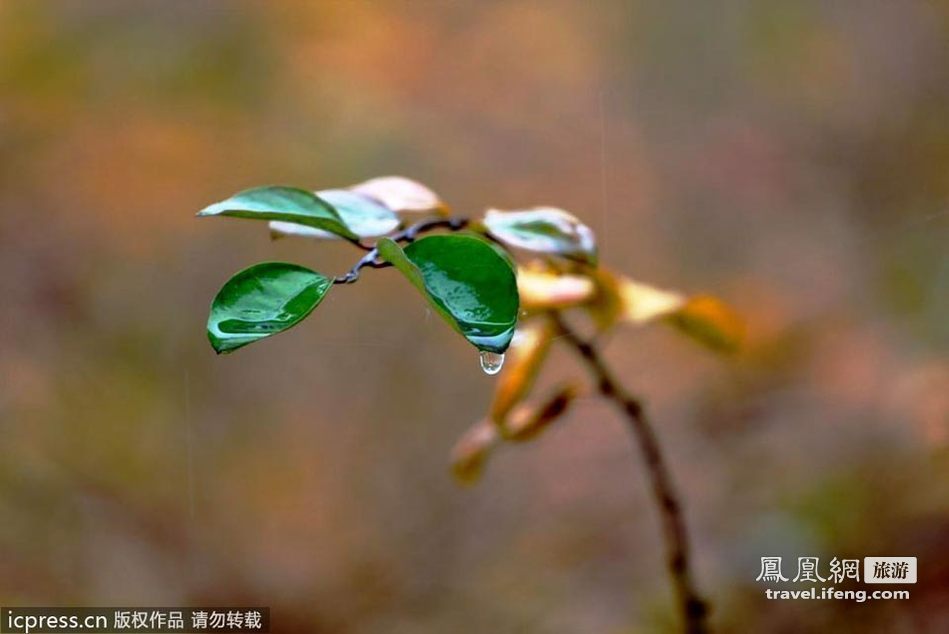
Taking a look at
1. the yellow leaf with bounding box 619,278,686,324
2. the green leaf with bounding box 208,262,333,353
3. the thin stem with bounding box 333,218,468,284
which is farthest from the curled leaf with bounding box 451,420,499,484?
the green leaf with bounding box 208,262,333,353

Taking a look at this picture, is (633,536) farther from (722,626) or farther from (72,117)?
(72,117)

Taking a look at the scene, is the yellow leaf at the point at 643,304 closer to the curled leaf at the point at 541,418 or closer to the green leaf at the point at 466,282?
the curled leaf at the point at 541,418

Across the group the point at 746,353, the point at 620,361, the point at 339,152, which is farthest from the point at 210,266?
the point at 746,353

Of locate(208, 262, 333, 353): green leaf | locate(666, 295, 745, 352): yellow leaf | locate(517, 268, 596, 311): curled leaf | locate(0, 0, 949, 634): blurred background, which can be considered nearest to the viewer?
locate(208, 262, 333, 353): green leaf

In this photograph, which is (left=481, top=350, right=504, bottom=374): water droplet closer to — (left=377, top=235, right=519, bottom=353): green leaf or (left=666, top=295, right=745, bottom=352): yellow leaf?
(left=377, top=235, right=519, bottom=353): green leaf

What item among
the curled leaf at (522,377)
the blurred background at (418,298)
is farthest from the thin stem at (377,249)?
the blurred background at (418,298)

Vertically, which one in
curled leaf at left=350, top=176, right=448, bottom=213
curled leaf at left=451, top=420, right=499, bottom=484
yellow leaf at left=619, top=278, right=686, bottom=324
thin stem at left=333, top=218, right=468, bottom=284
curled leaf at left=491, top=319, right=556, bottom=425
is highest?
curled leaf at left=350, top=176, right=448, bottom=213

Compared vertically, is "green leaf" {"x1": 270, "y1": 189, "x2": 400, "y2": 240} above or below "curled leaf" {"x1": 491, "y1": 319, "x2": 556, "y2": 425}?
above
